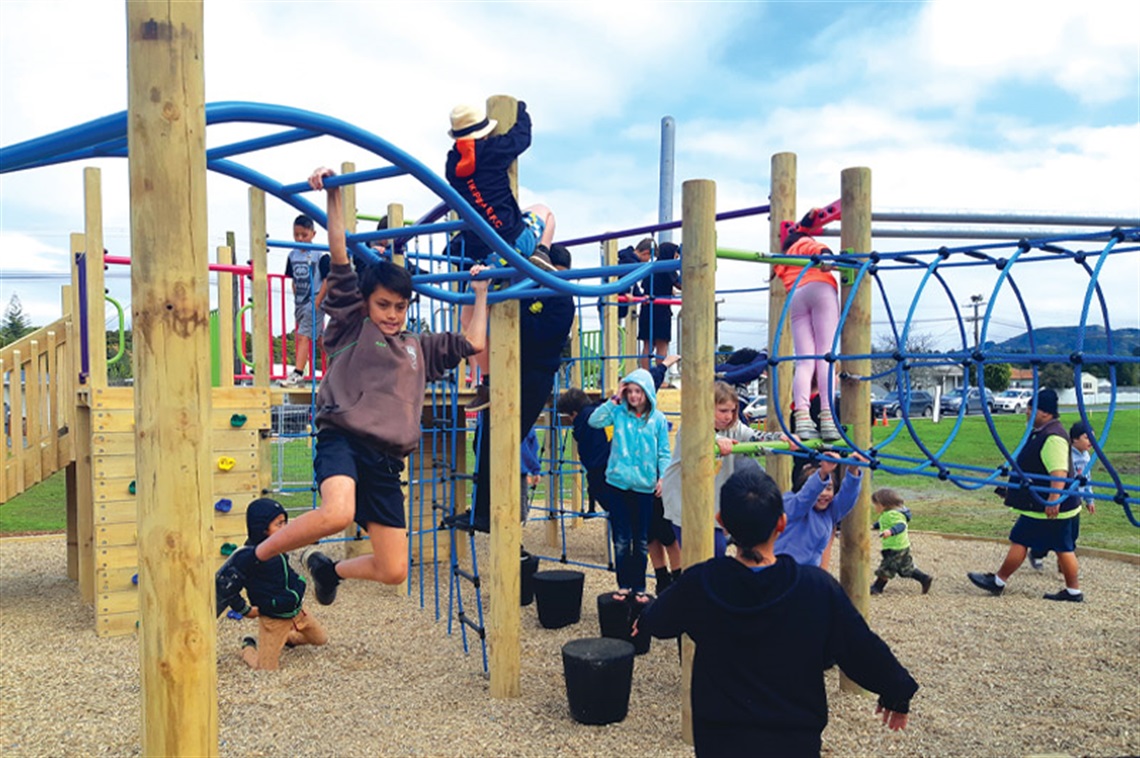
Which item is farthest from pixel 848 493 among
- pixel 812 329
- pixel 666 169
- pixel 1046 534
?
pixel 666 169

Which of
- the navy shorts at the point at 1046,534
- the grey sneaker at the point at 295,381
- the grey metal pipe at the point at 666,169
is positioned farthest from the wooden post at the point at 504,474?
the grey metal pipe at the point at 666,169

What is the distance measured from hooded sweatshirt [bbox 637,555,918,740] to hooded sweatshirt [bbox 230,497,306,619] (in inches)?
132

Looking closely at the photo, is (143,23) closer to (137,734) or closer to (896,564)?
(137,734)

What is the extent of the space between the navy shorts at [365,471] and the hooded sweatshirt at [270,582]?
156 centimetres

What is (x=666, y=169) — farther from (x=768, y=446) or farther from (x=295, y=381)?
(x=768, y=446)

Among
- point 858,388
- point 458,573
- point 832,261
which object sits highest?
point 832,261

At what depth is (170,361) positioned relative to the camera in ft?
6.95

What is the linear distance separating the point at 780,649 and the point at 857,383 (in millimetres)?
2418

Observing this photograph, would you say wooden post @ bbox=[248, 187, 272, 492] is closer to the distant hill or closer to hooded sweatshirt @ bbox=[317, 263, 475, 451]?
hooded sweatshirt @ bbox=[317, 263, 475, 451]

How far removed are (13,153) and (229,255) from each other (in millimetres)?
5233

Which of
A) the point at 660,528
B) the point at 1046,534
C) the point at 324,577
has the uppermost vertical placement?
A: the point at 324,577

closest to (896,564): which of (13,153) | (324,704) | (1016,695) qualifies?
(1016,695)

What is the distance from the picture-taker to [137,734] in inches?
169

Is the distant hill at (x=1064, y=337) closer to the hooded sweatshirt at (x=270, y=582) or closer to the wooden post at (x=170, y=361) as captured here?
the wooden post at (x=170, y=361)
